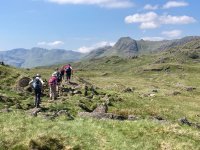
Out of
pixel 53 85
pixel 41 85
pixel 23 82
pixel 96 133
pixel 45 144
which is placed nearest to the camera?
pixel 45 144

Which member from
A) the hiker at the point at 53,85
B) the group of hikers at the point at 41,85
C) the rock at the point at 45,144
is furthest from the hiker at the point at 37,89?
the rock at the point at 45,144

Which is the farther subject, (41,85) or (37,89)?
(41,85)

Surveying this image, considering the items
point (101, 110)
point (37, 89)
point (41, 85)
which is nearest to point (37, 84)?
point (41, 85)

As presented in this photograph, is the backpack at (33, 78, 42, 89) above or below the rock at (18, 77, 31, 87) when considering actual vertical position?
above

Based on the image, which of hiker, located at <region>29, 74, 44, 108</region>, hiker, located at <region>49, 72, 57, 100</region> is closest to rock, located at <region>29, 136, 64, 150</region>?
hiker, located at <region>29, 74, 44, 108</region>

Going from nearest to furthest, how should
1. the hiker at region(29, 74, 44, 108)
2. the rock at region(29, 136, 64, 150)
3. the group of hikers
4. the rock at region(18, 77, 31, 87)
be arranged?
the rock at region(29, 136, 64, 150) → the hiker at region(29, 74, 44, 108) → the group of hikers → the rock at region(18, 77, 31, 87)

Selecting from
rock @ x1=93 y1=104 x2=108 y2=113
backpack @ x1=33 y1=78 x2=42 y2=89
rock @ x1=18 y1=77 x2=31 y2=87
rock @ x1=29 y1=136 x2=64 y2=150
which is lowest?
rock @ x1=93 y1=104 x2=108 y2=113

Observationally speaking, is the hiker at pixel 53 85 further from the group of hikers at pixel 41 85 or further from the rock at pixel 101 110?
the rock at pixel 101 110

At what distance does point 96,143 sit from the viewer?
25.2 metres

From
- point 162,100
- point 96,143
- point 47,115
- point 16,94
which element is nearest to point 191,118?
point 162,100

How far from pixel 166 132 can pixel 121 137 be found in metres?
3.43

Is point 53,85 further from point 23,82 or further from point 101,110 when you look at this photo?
point 23,82

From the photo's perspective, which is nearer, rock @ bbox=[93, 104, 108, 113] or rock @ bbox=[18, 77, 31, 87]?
rock @ bbox=[93, 104, 108, 113]

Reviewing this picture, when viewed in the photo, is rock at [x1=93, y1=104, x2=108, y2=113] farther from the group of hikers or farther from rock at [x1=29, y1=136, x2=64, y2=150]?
rock at [x1=29, y1=136, x2=64, y2=150]
